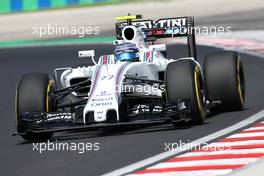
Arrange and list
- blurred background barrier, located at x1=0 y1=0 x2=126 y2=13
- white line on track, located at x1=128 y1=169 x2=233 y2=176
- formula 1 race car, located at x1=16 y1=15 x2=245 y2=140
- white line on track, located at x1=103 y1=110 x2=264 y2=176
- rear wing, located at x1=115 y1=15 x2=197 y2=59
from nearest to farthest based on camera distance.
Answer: white line on track, located at x1=128 y1=169 x2=233 y2=176 < white line on track, located at x1=103 y1=110 x2=264 y2=176 < formula 1 race car, located at x1=16 y1=15 x2=245 y2=140 < rear wing, located at x1=115 y1=15 x2=197 y2=59 < blurred background barrier, located at x1=0 y1=0 x2=126 y2=13

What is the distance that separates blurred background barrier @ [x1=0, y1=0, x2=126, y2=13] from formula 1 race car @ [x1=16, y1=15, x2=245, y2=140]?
2808 cm

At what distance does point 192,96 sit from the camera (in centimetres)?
1176

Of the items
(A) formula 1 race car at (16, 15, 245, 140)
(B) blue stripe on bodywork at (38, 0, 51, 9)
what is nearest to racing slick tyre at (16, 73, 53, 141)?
(A) formula 1 race car at (16, 15, 245, 140)

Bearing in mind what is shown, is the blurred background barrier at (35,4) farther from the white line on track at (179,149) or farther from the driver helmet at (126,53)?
the white line on track at (179,149)

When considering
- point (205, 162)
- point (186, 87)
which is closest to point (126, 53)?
point (186, 87)

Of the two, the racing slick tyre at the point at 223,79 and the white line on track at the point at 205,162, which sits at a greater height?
the racing slick tyre at the point at 223,79

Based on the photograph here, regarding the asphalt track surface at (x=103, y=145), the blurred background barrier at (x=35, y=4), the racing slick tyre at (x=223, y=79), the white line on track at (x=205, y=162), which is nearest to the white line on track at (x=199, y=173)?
the white line on track at (x=205, y=162)

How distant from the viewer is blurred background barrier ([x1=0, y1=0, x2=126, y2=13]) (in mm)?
41438

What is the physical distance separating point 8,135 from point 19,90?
Answer: 87 cm

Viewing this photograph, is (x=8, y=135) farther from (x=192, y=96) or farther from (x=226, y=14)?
(x=226, y=14)

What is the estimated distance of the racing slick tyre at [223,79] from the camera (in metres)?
12.8

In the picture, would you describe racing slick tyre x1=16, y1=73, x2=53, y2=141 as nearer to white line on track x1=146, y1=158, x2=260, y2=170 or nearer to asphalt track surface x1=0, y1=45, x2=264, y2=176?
asphalt track surface x1=0, y1=45, x2=264, y2=176

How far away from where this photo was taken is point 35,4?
41.5 meters

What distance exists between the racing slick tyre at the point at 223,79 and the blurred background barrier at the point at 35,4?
29093 millimetres
